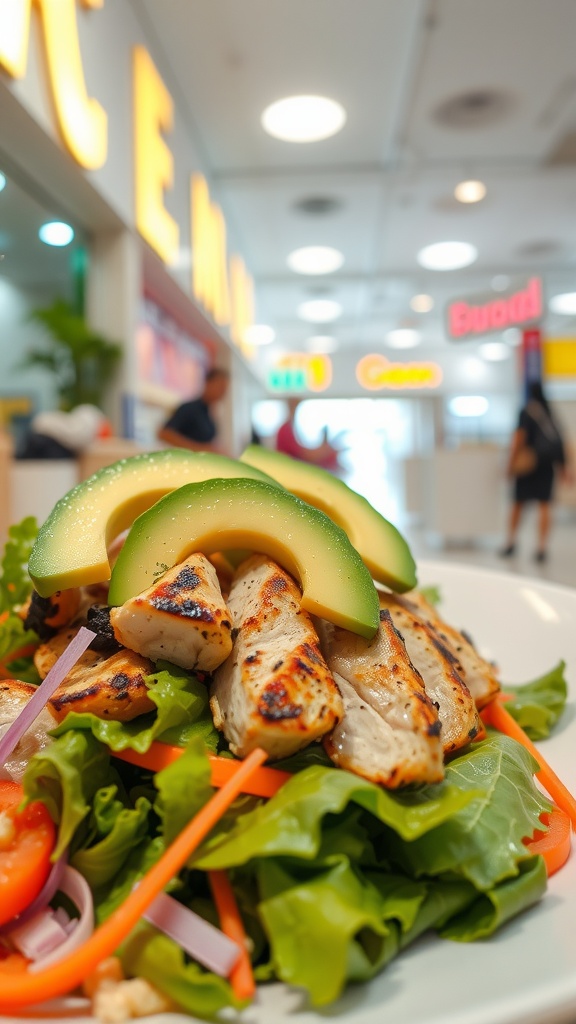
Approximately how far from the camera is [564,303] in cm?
1491

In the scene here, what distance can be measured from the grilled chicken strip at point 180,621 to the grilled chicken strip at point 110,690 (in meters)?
0.03

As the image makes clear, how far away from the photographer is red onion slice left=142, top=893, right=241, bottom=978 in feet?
2.23

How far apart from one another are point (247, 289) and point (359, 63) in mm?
5403

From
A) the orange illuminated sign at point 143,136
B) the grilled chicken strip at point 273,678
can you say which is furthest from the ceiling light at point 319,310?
the grilled chicken strip at point 273,678

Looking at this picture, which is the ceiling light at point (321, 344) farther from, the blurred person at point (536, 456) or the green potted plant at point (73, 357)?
the green potted plant at point (73, 357)

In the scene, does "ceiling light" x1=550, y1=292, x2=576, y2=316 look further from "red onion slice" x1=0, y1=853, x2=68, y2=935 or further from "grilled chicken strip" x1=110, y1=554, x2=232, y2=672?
"red onion slice" x1=0, y1=853, x2=68, y2=935

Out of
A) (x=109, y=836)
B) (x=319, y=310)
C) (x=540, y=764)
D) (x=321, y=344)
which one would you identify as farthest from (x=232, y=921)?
(x=321, y=344)

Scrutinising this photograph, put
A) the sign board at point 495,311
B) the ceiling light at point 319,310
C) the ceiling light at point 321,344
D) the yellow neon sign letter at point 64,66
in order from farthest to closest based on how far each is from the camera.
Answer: the ceiling light at point 321,344
the ceiling light at point 319,310
the sign board at point 495,311
the yellow neon sign letter at point 64,66

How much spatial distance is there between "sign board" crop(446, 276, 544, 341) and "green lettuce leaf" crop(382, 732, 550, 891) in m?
8.62

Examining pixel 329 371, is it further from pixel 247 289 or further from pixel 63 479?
pixel 63 479

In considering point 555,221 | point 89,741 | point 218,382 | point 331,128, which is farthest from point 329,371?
point 89,741

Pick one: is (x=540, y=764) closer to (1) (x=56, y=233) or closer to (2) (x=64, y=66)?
(2) (x=64, y=66)

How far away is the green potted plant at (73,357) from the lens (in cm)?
475

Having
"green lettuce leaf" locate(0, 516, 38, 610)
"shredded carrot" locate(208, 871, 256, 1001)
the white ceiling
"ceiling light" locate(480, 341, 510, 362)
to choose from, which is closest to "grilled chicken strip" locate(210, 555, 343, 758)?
"shredded carrot" locate(208, 871, 256, 1001)
